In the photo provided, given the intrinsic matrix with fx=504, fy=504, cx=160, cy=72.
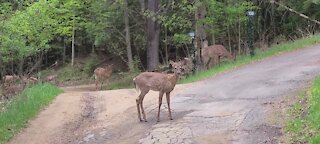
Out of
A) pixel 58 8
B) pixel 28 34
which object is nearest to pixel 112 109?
pixel 28 34

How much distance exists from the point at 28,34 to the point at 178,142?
14818mm

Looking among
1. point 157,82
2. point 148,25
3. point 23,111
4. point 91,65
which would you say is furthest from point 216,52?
point 91,65

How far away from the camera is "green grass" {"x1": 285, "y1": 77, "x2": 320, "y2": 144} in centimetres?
811

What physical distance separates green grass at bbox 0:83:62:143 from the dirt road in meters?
0.25

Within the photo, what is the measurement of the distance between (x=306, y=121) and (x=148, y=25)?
65.9ft

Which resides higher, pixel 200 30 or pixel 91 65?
pixel 200 30

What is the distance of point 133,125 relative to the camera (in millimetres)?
11383

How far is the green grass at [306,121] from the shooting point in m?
8.11

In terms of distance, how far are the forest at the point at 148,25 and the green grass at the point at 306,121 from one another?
1104 cm

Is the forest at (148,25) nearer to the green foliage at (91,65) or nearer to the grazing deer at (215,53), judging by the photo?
the green foliage at (91,65)

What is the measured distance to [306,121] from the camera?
8891 millimetres

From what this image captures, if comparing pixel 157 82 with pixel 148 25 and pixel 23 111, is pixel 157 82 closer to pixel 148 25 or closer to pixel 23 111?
pixel 23 111

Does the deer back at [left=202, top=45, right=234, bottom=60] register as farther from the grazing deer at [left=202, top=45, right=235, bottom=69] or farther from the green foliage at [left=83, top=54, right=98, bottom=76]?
the green foliage at [left=83, top=54, right=98, bottom=76]

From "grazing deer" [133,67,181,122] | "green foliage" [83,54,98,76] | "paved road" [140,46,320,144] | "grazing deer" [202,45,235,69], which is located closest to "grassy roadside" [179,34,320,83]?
"grazing deer" [202,45,235,69]
